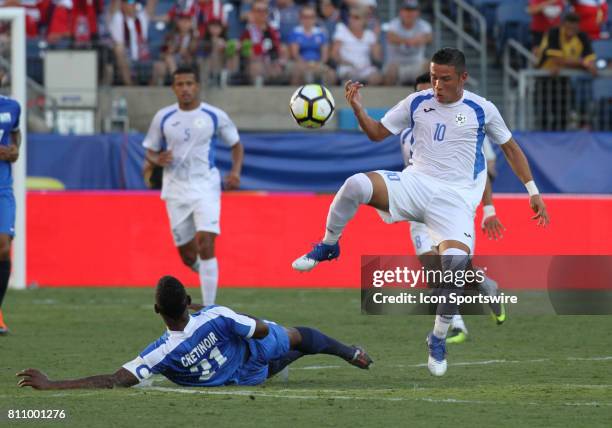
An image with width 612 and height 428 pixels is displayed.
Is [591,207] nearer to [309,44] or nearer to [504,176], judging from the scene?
[504,176]

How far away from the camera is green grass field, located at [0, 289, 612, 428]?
775 centimetres

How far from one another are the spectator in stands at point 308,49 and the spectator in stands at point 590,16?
14.0 feet

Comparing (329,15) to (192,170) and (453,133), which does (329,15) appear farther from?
(453,133)

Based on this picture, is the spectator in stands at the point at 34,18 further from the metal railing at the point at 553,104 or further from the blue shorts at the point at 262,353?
the blue shorts at the point at 262,353

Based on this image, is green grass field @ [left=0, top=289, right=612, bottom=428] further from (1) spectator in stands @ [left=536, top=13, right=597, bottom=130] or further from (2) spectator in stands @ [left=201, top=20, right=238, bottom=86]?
(1) spectator in stands @ [left=536, top=13, right=597, bottom=130]

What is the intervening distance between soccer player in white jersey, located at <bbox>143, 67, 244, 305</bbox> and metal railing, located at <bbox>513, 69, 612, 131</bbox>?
7.54 m

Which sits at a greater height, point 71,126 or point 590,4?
point 590,4

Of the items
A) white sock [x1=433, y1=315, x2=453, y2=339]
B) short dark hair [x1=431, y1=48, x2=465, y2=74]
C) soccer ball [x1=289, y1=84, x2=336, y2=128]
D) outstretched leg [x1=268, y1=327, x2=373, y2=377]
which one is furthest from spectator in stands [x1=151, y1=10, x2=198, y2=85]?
outstretched leg [x1=268, y1=327, x2=373, y2=377]

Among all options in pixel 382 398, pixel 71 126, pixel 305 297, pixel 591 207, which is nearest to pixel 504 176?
pixel 591 207

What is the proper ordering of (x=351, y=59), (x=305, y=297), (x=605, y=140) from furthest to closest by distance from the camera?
(x=351, y=59) → (x=605, y=140) → (x=305, y=297)

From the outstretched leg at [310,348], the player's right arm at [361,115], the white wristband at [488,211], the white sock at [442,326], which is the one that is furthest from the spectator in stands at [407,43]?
the outstretched leg at [310,348]

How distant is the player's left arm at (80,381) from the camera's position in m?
8.29

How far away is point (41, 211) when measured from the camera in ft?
59.1

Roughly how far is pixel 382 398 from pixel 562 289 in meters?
7.08
